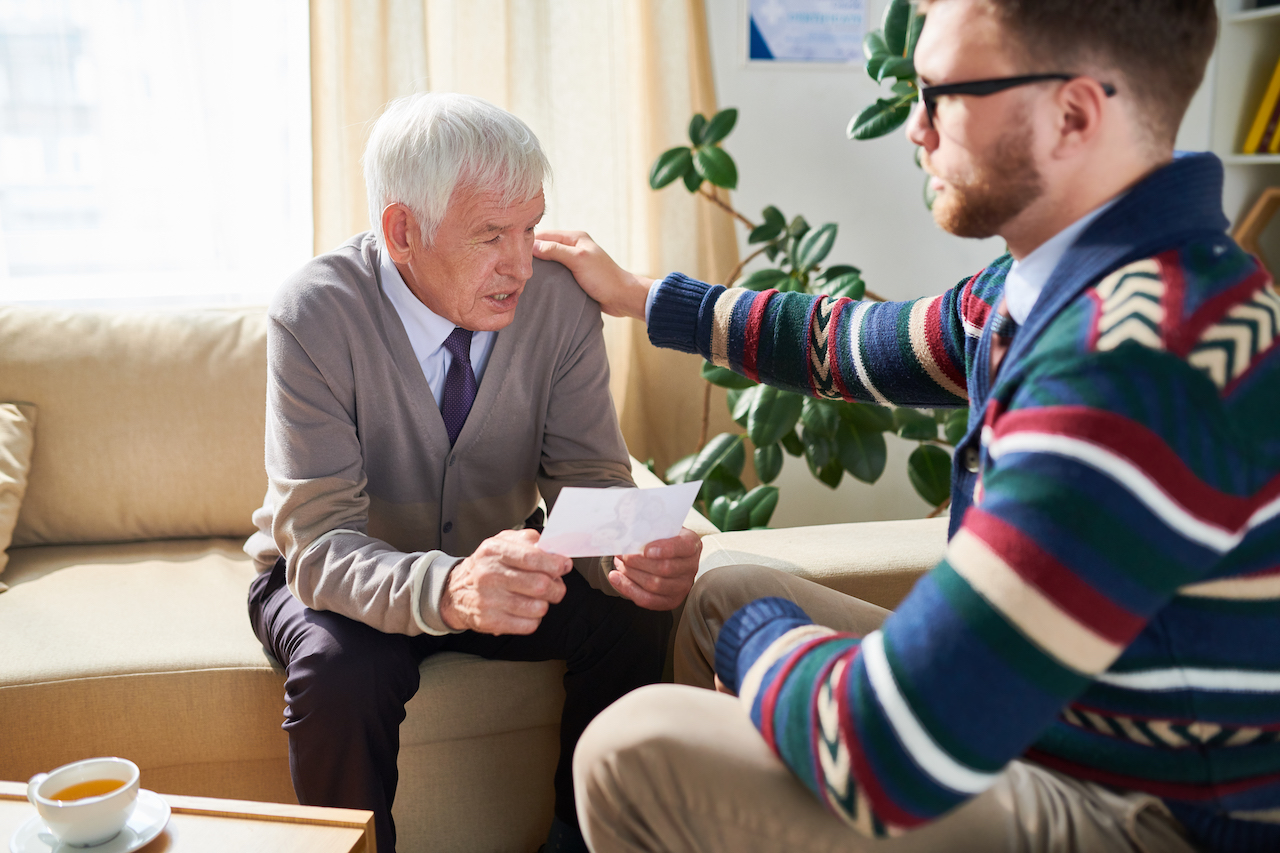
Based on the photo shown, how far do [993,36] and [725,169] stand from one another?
1523 mm

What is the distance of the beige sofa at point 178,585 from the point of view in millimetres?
1448

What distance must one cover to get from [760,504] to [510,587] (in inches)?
45.3

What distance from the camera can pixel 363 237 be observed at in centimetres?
157

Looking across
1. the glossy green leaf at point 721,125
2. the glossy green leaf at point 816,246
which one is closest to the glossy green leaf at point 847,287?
the glossy green leaf at point 816,246

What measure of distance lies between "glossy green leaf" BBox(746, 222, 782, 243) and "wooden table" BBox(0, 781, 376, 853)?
180 centimetres

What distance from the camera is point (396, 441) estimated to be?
147 cm

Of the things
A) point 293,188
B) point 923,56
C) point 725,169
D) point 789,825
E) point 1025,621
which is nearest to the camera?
point 1025,621

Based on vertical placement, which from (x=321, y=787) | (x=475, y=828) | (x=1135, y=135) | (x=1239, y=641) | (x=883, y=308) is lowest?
(x=475, y=828)

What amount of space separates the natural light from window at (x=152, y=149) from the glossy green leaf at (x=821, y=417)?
138 cm

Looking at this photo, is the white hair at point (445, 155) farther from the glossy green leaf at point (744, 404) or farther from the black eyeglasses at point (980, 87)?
the glossy green leaf at point (744, 404)

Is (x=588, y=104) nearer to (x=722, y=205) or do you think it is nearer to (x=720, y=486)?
(x=722, y=205)

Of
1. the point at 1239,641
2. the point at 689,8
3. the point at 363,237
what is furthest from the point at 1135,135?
the point at 689,8

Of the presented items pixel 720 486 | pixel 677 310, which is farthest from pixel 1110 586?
pixel 720 486

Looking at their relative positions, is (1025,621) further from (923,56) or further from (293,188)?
(293,188)
